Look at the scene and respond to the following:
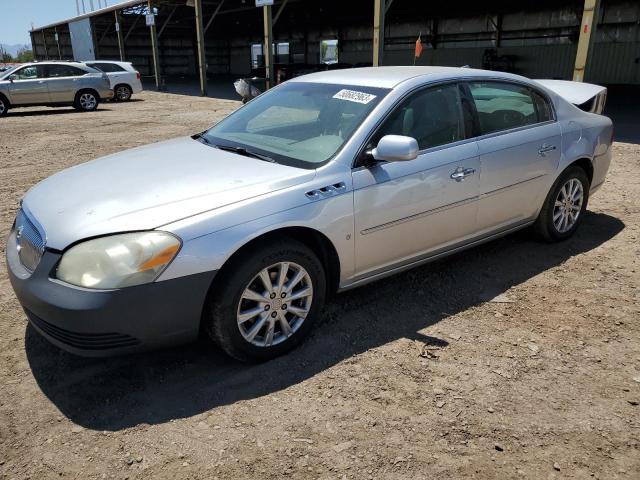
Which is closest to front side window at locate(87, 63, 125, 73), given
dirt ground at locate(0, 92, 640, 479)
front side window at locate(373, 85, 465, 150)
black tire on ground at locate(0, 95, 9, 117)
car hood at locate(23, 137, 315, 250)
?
black tire on ground at locate(0, 95, 9, 117)

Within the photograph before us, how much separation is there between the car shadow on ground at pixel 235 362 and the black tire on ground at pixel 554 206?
0.51 metres

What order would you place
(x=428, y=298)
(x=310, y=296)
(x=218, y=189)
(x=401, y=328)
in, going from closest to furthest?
(x=218, y=189) → (x=310, y=296) → (x=401, y=328) → (x=428, y=298)

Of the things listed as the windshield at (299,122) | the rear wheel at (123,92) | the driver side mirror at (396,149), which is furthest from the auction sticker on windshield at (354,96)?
the rear wheel at (123,92)

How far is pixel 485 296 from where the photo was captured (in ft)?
12.4

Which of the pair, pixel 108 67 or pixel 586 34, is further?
pixel 108 67

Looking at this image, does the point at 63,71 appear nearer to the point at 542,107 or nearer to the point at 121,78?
the point at 121,78

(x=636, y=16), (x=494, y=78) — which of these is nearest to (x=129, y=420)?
(x=494, y=78)

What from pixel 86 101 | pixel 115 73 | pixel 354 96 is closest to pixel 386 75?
pixel 354 96

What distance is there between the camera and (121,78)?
20.1 m

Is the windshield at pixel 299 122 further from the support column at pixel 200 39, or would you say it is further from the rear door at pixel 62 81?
the support column at pixel 200 39

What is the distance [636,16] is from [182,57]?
32.2 meters

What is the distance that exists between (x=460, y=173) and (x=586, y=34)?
879 cm

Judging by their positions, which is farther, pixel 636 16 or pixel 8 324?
pixel 636 16

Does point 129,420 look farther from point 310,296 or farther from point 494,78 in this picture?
point 494,78
